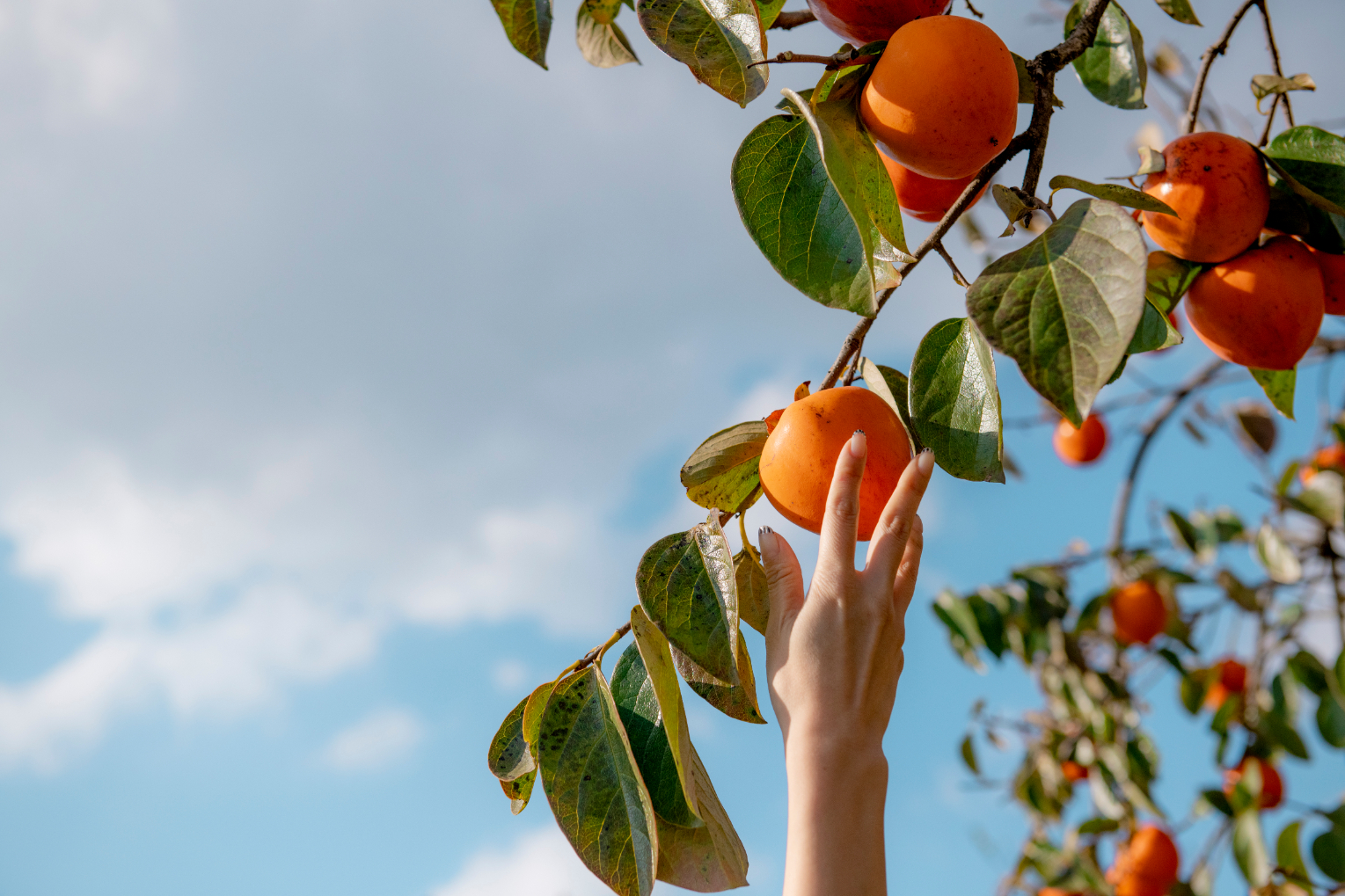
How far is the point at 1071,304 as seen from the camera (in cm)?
61

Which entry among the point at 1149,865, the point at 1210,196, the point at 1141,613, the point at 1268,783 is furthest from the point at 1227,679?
the point at 1210,196

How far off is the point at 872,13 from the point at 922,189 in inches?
7.5

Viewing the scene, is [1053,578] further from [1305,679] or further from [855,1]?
[855,1]

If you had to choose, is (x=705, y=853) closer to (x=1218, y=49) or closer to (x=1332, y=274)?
(x=1332, y=274)

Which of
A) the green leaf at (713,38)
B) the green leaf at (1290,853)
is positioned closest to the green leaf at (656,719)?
the green leaf at (713,38)

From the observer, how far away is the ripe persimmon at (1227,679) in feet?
8.61

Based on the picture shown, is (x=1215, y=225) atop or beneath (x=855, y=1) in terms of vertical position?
beneath

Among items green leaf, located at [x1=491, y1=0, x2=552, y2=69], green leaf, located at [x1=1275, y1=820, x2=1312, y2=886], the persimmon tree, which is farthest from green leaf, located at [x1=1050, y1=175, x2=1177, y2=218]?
green leaf, located at [x1=1275, y1=820, x2=1312, y2=886]

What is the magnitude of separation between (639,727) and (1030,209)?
0.55 m

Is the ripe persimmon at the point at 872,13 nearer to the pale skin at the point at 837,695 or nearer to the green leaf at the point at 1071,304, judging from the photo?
the green leaf at the point at 1071,304

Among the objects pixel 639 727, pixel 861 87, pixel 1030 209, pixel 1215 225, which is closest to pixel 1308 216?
pixel 1215 225

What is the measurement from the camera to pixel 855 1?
75 centimetres

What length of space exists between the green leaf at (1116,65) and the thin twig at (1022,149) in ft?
0.99

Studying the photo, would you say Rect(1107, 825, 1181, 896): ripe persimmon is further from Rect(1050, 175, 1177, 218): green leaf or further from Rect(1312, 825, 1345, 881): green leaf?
Rect(1050, 175, 1177, 218): green leaf
